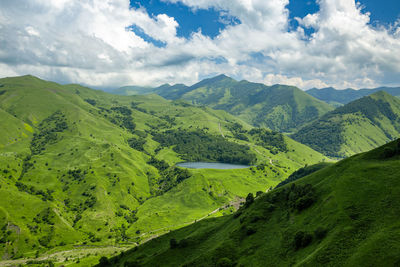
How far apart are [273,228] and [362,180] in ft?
112

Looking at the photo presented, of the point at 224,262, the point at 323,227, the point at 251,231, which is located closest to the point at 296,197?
the point at 251,231

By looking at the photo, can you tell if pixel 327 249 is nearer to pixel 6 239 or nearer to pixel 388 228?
pixel 388 228

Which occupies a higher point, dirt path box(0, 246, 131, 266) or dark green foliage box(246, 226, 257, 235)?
dark green foliage box(246, 226, 257, 235)

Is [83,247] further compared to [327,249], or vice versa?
[83,247]

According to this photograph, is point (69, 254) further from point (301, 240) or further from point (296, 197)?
point (301, 240)

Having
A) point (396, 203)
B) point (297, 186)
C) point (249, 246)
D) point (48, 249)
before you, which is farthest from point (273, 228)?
point (48, 249)

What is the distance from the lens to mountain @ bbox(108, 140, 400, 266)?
5269 centimetres

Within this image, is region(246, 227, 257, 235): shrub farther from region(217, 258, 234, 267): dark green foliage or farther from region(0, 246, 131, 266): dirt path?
region(0, 246, 131, 266): dirt path

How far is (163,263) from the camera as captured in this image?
105m

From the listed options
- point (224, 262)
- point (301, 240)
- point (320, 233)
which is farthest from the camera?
point (224, 262)

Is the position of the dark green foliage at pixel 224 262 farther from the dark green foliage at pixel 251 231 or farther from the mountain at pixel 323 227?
the dark green foliage at pixel 251 231

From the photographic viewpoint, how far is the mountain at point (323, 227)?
52.7 m

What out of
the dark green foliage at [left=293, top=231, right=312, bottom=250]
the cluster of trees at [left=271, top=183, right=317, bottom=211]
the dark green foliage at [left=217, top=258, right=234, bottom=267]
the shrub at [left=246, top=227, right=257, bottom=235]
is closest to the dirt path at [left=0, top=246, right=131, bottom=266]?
the shrub at [left=246, top=227, right=257, bottom=235]

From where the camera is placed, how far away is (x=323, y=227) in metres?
67.3
